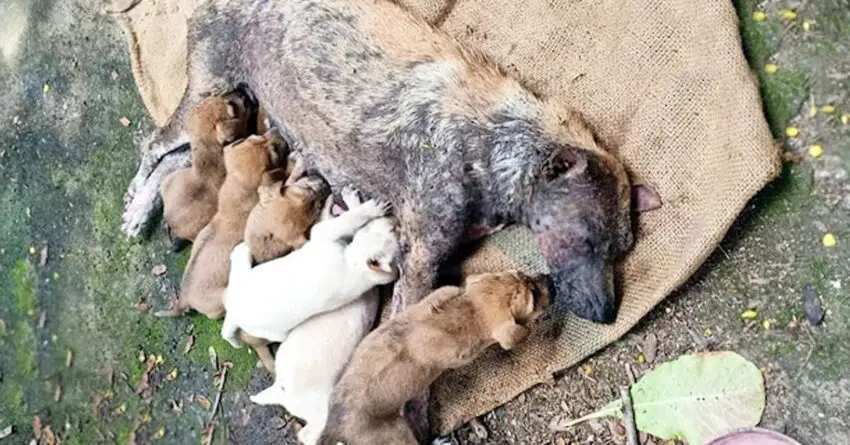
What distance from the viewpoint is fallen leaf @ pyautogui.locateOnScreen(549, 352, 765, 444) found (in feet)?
13.9

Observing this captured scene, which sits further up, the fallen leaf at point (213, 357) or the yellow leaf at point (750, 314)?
the yellow leaf at point (750, 314)

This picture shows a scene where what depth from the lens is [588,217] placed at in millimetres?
4418

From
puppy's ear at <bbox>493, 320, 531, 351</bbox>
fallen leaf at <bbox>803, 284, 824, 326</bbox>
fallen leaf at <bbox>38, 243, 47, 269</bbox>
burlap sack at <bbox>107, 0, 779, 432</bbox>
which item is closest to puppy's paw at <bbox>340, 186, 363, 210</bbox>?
burlap sack at <bbox>107, 0, 779, 432</bbox>

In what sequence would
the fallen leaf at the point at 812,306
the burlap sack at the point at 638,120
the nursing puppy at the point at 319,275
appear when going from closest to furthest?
the fallen leaf at the point at 812,306
the burlap sack at the point at 638,120
the nursing puppy at the point at 319,275

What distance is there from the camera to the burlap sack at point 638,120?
4.28 meters

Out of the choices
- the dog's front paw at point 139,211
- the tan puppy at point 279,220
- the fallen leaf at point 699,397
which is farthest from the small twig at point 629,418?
the dog's front paw at point 139,211

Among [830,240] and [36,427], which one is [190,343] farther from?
[830,240]

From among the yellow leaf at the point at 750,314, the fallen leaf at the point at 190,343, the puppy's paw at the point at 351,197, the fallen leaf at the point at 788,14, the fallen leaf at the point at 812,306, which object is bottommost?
the fallen leaf at the point at 190,343

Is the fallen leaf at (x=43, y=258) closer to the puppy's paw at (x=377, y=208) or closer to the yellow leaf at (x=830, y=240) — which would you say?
the puppy's paw at (x=377, y=208)

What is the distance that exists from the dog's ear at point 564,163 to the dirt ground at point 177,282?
2.25ft

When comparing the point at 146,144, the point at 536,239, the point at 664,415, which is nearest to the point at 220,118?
the point at 146,144

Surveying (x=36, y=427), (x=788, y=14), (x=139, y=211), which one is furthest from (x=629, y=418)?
(x=36, y=427)

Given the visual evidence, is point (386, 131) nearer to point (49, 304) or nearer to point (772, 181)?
point (772, 181)

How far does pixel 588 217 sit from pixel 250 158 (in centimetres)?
175
